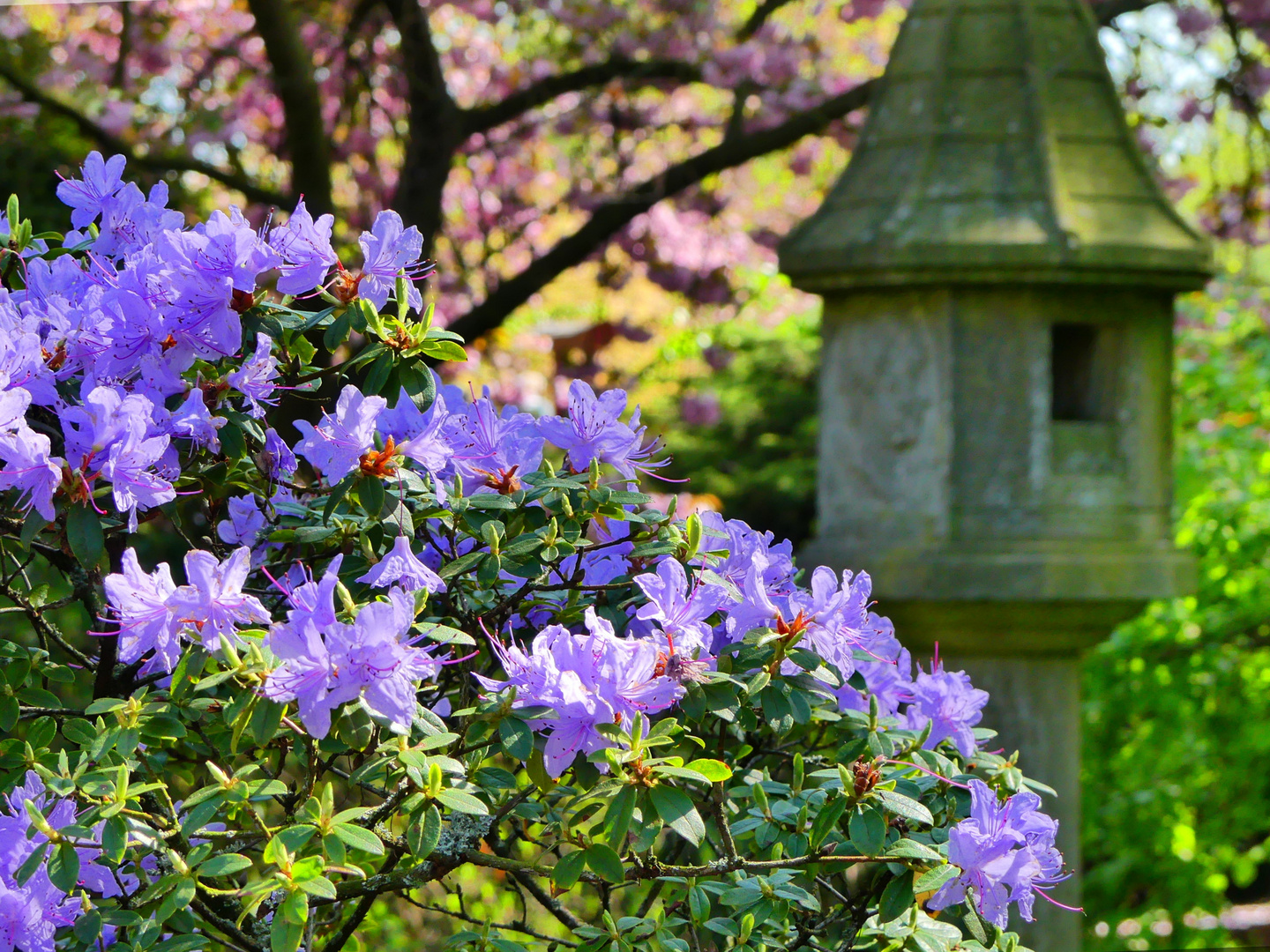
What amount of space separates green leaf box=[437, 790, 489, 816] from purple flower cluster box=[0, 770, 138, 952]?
0.31m

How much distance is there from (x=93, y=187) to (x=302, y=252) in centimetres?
42

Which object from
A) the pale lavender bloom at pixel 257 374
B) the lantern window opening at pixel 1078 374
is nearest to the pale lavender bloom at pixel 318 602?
the pale lavender bloom at pixel 257 374

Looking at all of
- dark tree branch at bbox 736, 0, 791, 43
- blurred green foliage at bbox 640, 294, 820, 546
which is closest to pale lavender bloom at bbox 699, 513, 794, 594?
dark tree branch at bbox 736, 0, 791, 43

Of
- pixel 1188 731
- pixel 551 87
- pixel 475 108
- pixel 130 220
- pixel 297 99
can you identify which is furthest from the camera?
pixel 475 108

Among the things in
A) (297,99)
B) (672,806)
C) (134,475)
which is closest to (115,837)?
(134,475)

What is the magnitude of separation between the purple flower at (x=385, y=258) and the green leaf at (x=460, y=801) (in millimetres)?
464

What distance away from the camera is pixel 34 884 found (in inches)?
46.1

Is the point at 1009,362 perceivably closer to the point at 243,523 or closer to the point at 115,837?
the point at 243,523

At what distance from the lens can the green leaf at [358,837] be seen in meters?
1.08

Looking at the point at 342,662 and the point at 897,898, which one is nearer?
the point at 342,662

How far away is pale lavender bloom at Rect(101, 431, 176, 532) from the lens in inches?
46.1

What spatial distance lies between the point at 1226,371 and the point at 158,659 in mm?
5049

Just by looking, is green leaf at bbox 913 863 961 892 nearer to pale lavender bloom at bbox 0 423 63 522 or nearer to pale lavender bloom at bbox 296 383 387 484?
pale lavender bloom at bbox 296 383 387 484

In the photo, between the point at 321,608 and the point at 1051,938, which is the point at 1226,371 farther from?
the point at 321,608
